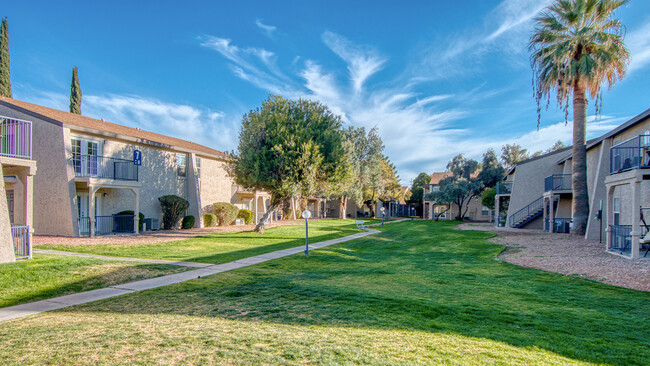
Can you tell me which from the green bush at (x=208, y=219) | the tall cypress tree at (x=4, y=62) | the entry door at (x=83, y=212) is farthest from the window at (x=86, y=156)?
the tall cypress tree at (x=4, y=62)

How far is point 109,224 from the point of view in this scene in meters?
20.5

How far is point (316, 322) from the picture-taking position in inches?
191

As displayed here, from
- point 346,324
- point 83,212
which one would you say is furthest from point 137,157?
point 346,324

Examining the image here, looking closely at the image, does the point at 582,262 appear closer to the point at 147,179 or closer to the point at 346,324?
the point at 346,324

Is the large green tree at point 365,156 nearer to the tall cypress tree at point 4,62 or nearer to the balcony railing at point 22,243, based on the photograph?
the tall cypress tree at point 4,62

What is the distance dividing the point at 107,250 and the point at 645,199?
21.8 metres

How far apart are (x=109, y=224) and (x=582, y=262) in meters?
22.6

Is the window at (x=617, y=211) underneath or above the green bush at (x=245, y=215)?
above

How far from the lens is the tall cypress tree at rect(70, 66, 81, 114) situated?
1441 inches

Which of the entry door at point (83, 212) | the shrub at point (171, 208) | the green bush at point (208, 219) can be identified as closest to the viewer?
the entry door at point (83, 212)

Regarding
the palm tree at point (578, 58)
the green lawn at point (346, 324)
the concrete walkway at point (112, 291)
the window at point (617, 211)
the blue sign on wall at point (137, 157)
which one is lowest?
the concrete walkway at point (112, 291)

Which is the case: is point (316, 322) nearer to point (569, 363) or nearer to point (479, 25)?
point (569, 363)

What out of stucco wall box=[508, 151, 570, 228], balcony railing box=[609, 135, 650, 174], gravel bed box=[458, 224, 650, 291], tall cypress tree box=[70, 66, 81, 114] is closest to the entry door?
gravel bed box=[458, 224, 650, 291]

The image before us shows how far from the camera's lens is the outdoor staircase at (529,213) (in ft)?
89.8
